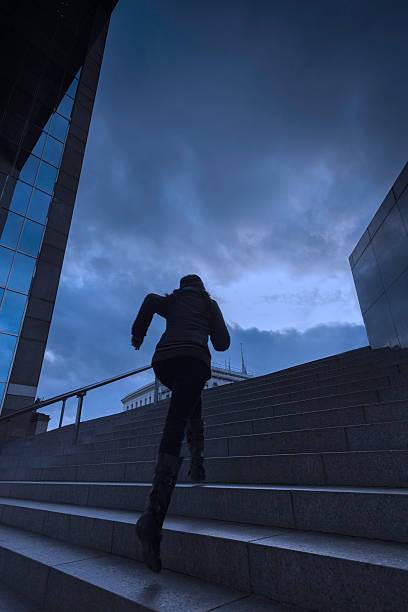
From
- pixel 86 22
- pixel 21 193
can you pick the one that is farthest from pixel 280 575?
pixel 86 22

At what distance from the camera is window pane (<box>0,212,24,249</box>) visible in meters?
13.7

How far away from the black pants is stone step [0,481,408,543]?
26.5 inches

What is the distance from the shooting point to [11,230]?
45.5ft

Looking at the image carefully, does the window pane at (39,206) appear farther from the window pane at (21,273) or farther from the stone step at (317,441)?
the stone step at (317,441)

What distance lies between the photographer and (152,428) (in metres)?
5.64

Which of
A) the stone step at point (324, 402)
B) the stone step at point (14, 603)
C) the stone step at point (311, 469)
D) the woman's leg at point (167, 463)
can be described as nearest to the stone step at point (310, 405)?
the stone step at point (324, 402)

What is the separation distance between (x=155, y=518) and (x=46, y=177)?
17.0 metres

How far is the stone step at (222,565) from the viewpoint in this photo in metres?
1.35

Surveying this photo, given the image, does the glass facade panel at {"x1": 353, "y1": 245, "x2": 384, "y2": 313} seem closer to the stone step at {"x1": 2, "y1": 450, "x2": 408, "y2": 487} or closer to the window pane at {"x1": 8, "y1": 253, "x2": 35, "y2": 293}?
the stone step at {"x1": 2, "y1": 450, "x2": 408, "y2": 487}

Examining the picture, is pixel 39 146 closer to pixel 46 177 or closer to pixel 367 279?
pixel 46 177

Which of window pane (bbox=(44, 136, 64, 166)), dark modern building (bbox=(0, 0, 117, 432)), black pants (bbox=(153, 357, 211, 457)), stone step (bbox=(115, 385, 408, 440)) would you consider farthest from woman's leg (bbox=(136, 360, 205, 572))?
window pane (bbox=(44, 136, 64, 166))

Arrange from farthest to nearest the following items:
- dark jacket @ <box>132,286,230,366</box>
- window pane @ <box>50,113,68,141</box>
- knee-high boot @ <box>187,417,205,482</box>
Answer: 1. window pane @ <box>50,113,68,141</box>
2. knee-high boot @ <box>187,417,205,482</box>
3. dark jacket @ <box>132,286,230,366</box>

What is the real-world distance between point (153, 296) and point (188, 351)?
671mm

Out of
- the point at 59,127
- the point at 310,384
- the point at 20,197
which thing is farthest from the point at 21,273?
the point at 310,384
